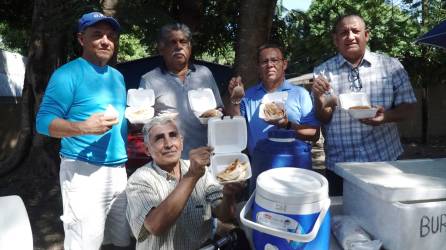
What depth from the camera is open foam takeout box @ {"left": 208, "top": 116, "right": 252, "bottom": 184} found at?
7.15 feet

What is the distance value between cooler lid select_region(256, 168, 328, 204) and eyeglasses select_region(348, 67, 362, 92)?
1.21m

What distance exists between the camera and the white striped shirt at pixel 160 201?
73.5 inches

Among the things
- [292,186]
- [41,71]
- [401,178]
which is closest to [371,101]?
[401,178]

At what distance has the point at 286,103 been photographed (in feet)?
8.93

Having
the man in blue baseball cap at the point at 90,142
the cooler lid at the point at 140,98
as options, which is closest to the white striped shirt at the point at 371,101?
the cooler lid at the point at 140,98

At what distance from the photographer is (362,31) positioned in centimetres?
265

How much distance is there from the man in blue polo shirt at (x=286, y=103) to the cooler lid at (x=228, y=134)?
38cm

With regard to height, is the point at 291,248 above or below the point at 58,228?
above

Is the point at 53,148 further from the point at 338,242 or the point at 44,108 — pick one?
the point at 338,242

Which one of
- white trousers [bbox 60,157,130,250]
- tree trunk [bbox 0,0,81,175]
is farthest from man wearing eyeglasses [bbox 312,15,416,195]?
tree trunk [bbox 0,0,81,175]

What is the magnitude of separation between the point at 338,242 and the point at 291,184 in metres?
0.46

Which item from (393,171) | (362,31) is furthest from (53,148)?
(393,171)

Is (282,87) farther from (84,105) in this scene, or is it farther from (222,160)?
(84,105)

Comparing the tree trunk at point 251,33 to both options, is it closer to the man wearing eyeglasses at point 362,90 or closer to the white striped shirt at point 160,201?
the man wearing eyeglasses at point 362,90
